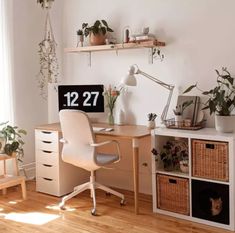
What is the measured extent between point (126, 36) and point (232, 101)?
1.34 metres

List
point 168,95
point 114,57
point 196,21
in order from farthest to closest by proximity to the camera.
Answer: point 114,57 → point 168,95 → point 196,21

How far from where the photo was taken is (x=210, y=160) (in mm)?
3203

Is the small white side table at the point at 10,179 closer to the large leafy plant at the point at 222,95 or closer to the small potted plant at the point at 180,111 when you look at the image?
the small potted plant at the point at 180,111

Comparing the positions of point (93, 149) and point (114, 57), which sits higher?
point (114, 57)

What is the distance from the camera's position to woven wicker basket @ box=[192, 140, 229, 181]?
10.3 ft

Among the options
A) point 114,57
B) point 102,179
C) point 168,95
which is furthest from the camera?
point 102,179

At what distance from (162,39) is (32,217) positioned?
7.12 ft

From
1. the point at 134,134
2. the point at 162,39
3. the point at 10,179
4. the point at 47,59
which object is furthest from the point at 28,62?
the point at 134,134

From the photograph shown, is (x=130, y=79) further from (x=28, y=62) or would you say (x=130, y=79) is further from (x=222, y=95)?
(x=28, y=62)

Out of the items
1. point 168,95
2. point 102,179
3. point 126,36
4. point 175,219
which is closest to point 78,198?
point 102,179

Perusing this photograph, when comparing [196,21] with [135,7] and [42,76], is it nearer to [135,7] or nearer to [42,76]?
[135,7]

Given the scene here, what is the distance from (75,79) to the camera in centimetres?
462

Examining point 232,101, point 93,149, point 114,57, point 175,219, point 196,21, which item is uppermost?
point 196,21

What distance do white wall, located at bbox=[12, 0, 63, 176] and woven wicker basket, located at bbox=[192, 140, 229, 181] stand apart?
2231 mm
